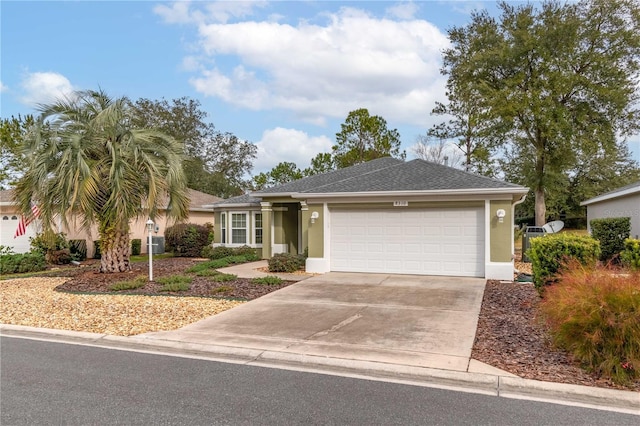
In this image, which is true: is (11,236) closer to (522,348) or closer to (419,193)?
(419,193)

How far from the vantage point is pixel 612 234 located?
49.0 feet

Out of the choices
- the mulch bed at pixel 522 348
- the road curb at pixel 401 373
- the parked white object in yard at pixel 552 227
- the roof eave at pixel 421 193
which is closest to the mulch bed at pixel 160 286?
the roof eave at pixel 421 193

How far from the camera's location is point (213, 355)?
5762 millimetres

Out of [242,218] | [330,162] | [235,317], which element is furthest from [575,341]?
[330,162]

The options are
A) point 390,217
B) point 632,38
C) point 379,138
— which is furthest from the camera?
point 379,138

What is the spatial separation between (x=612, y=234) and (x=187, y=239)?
17341 millimetres

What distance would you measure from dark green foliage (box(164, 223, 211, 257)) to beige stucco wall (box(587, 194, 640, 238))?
58.2 ft

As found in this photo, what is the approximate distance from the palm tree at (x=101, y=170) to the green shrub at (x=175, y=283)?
84.8 inches

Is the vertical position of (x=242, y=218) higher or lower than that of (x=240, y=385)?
higher

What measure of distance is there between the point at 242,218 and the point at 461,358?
14.6m

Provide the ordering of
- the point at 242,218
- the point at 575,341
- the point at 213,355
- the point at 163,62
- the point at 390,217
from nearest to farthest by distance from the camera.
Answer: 1. the point at 575,341
2. the point at 213,355
3. the point at 390,217
4. the point at 163,62
5. the point at 242,218

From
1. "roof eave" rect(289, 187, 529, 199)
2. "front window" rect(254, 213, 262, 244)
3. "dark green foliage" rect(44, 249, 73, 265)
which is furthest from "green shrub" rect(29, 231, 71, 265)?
"roof eave" rect(289, 187, 529, 199)

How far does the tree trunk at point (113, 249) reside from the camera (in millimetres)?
12586

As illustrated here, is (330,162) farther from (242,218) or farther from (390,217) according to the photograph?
(390,217)
